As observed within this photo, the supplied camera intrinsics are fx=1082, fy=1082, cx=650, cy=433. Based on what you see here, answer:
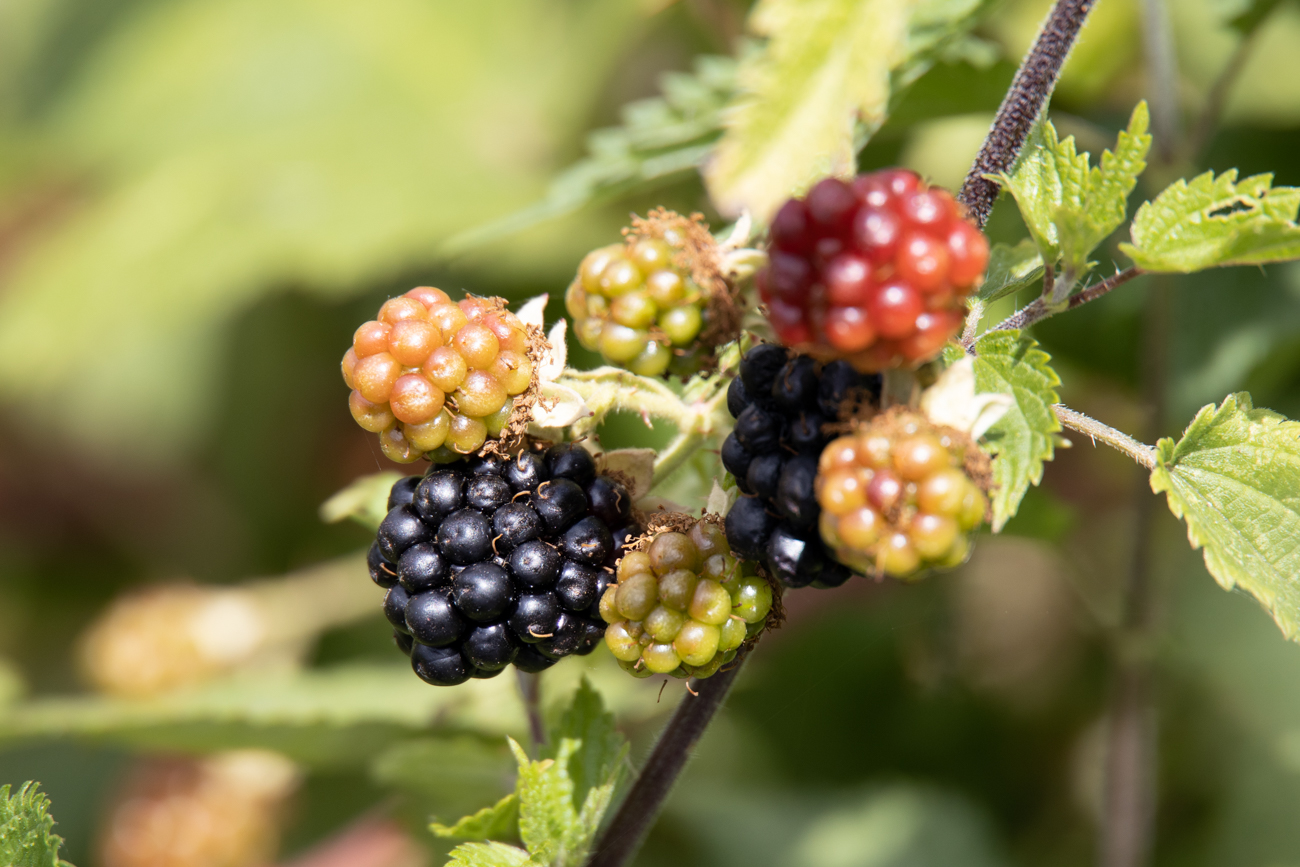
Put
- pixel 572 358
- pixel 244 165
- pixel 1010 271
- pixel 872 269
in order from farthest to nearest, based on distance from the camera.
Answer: pixel 244 165, pixel 572 358, pixel 1010 271, pixel 872 269

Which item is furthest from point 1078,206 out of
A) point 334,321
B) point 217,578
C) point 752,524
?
point 217,578

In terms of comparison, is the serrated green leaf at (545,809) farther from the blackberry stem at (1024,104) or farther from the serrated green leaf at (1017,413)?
the blackberry stem at (1024,104)

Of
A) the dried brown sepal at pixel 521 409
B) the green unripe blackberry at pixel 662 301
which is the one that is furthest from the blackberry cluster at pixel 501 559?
the green unripe blackberry at pixel 662 301

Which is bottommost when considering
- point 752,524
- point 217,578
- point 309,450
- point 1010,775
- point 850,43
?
point 1010,775

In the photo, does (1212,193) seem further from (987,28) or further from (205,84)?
(205,84)

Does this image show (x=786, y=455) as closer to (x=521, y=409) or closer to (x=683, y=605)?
(x=683, y=605)

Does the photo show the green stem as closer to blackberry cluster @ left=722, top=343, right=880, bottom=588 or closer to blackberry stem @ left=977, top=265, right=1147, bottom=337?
blackberry cluster @ left=722, top=343, right=880, bottom=588

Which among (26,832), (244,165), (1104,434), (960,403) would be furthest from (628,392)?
(244,165)
